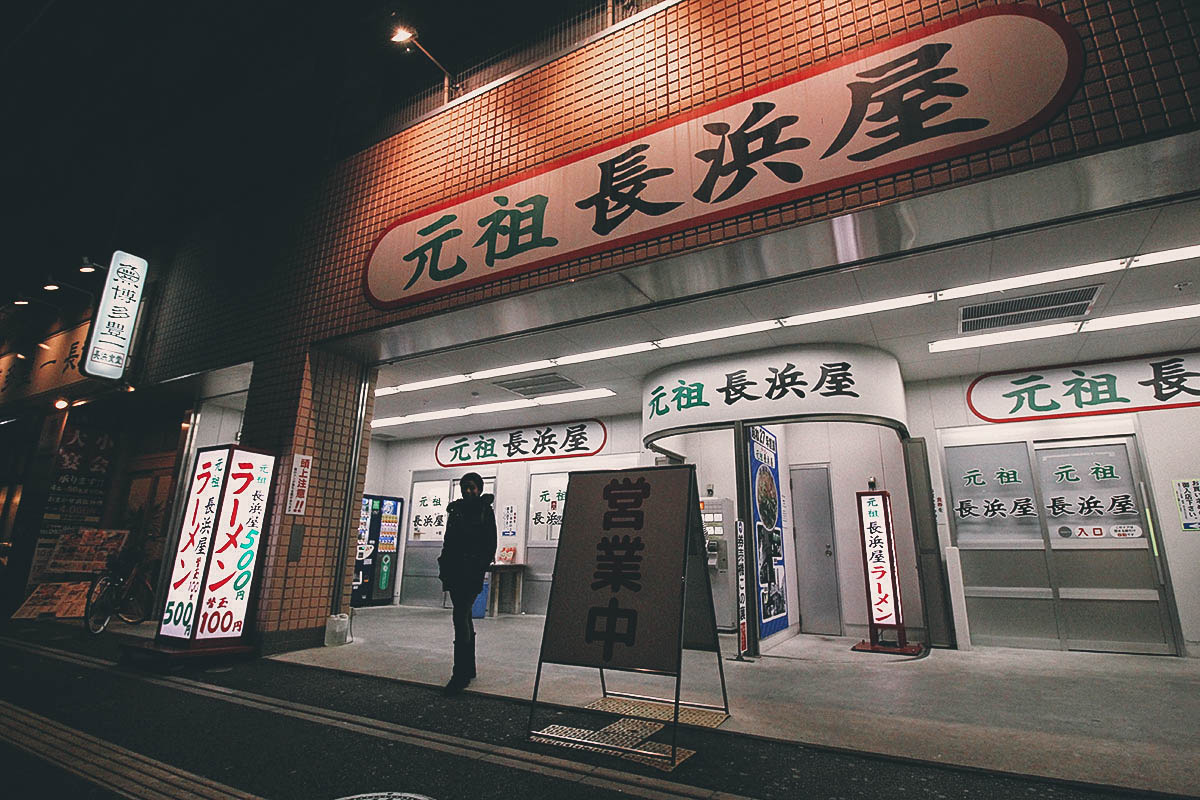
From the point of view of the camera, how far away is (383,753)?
111 inches

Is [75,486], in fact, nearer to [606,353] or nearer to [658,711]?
[606,353]

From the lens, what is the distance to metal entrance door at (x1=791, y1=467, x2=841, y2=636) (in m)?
8.00

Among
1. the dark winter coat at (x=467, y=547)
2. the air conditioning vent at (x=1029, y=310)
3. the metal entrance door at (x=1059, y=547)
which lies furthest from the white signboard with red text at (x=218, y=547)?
the metal entrance door at (x=1059, y=547)

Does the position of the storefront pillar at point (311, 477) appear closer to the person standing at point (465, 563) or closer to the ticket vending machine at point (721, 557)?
the person standing at point (465, 563)

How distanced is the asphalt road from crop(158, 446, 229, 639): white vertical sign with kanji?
2.34 ft

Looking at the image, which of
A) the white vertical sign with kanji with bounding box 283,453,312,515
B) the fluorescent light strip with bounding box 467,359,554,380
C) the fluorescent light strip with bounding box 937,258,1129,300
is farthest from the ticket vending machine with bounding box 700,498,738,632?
the white vertical sign with kanji with bounding box 283,453,312,515

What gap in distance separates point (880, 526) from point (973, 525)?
5.40ft

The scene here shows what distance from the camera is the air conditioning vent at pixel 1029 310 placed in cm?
525

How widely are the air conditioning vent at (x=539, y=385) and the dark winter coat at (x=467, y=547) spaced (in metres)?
3.69

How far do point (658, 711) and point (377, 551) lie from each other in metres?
8.67

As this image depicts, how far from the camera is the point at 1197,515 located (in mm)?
6312

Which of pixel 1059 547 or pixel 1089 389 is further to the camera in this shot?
pixel 1059 547

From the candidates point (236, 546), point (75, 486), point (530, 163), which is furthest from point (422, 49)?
point (75, 486)

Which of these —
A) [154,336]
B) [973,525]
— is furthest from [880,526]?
[154,336]
